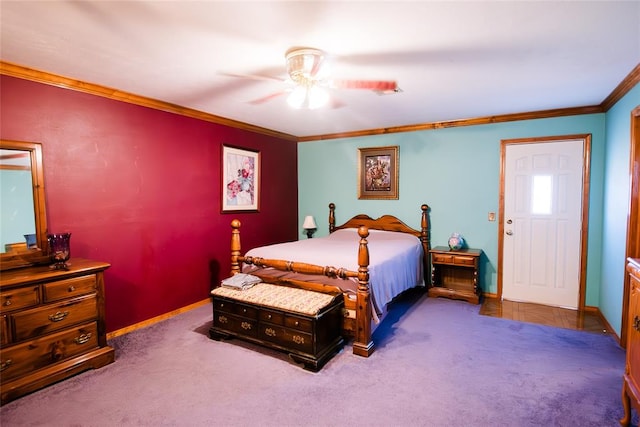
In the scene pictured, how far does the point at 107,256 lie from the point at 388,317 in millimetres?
3001

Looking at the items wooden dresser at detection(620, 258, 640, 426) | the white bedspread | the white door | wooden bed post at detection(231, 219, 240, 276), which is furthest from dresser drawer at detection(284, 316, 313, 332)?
the white door

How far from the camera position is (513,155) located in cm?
437

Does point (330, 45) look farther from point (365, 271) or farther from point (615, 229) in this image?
point (615, 229)

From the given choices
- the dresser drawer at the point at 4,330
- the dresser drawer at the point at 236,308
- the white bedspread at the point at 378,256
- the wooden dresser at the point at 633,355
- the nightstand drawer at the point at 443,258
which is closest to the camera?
the wooden dresser at the point at 633,355

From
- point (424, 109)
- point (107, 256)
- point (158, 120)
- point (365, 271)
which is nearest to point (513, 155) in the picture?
point (424, 109)

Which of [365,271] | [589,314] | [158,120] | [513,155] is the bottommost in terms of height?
[589,314]

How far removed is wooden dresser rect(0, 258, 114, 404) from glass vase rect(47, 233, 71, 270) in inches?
2.4

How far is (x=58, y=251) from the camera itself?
102 inches

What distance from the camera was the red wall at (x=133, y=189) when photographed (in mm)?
2875

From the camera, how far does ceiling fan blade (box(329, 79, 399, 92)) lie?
8.86 feet

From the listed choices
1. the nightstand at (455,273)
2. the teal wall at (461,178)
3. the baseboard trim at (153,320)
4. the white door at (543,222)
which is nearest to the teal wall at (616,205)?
the teal wall at (461,178)

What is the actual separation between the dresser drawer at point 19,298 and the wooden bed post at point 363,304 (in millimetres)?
2396

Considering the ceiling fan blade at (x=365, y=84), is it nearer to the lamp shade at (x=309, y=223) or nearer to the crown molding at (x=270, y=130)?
the crown molding at (x=270, y=130)

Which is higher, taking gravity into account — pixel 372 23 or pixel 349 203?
pixel 372 23
